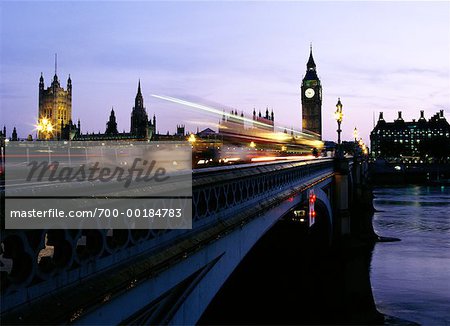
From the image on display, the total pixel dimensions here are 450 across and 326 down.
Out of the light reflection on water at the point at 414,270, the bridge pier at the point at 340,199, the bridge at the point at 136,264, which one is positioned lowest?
the light reflection on water at the point at 414,270

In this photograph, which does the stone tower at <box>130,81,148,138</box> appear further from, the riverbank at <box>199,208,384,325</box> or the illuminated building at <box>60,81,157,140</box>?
the riverbank at <box>199,208,384,325</box>

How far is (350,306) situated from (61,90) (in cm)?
11404

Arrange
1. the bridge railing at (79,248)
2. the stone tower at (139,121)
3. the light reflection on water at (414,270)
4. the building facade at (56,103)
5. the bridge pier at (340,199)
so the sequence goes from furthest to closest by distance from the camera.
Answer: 1. the stone tower at (139,121)
2. the building facade at (56,103)
3. the bridge pier at (340,199)
4. the light reflection on water at (414,270)
5. the bridge railing at (79,248)

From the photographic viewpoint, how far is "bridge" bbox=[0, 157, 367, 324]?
4.64 metres

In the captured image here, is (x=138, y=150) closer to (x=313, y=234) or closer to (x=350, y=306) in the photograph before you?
(x=350, y=306)

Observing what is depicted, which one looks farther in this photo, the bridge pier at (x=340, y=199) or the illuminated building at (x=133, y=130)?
the illuminated building at (x=133, y=130)

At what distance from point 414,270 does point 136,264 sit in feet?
116

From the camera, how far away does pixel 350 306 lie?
29797 mm

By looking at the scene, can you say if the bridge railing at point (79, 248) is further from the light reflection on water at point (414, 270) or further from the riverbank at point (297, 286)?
the light reflection on water at point (414, 270)

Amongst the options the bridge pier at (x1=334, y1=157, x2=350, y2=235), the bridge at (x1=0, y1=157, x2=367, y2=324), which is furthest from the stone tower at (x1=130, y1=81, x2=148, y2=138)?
the bridge at (x1=0, y1=157, x2=367, y2=324)

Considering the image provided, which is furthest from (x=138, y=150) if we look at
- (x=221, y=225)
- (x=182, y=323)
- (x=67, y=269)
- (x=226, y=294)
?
(x=67, y=269)

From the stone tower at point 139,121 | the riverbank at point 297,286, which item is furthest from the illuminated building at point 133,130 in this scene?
the riverbank at point 297,286

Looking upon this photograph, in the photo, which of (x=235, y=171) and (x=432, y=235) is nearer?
(x=235, y=171)

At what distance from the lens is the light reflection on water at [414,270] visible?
96.9 ft
